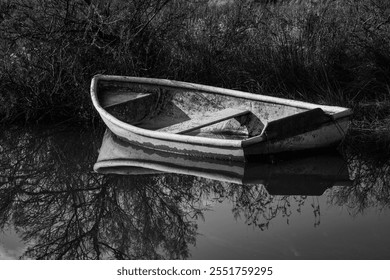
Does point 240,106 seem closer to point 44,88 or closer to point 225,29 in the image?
point 225,29

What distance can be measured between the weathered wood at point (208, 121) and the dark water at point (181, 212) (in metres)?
0.68

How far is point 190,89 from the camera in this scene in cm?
732

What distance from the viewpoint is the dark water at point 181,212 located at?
447 centimetres

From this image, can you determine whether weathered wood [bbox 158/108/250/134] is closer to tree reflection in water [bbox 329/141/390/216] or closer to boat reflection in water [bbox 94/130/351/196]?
boat reflection in water [bbox 94/130/351/196]

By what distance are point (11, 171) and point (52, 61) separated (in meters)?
1.81

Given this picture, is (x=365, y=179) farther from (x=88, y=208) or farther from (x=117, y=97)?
(x=117, y=97)

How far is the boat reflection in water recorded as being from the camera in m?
5.43

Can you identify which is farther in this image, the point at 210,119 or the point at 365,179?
the point at 210,119

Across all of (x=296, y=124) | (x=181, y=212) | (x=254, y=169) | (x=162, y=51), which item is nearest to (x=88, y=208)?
(x=181, y=212)

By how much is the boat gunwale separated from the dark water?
1.16ft

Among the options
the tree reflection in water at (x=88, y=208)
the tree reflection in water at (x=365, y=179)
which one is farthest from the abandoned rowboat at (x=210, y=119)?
the tree reflection in water at (x=88, y=208)

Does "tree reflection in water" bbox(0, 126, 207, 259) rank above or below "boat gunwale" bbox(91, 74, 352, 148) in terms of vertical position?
below

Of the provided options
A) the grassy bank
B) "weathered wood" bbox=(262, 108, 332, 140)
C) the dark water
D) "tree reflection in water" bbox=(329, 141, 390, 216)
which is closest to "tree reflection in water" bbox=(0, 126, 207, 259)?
the dark water

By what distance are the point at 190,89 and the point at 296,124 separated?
199 cm
